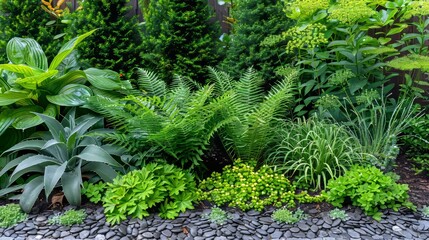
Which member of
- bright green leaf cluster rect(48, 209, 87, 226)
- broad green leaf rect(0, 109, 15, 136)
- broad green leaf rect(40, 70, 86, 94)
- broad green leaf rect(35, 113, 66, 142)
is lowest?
bright green leaf cluster rect(48, 209, 87, 226)

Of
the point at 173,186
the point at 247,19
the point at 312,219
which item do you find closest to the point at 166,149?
the point at 173,186

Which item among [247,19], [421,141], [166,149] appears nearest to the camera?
[166,149]

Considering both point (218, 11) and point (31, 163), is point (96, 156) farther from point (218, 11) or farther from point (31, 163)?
point (218, 11)

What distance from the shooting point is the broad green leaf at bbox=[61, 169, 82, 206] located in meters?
2.84

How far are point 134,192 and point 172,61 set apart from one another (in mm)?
1775

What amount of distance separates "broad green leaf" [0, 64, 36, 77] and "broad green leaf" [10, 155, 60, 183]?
77 centimetres

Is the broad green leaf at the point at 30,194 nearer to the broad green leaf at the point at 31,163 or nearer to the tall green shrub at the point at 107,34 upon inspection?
the broad green leaf at the point at 31,163

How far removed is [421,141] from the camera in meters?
3.60

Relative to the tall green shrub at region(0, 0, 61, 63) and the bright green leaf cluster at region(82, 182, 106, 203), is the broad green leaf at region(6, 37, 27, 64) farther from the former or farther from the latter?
the bright green leaf cluster at region(82, 182, 106, 203)

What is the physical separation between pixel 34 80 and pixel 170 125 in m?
1.23

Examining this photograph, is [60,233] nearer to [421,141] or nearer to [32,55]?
[32,55]

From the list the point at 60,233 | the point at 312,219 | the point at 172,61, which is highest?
the point at 172,61

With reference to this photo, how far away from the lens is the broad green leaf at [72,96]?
3.35 meters

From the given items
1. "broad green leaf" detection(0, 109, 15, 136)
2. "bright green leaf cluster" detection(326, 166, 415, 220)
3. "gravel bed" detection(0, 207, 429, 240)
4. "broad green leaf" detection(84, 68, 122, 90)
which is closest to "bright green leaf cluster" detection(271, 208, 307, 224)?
"gravel bed" detection(0, 207, 429, 240)
